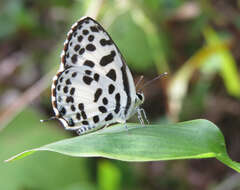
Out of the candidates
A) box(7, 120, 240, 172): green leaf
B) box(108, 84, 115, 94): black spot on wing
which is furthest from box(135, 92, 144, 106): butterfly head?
box(7, 120, 240, 172): green leaf

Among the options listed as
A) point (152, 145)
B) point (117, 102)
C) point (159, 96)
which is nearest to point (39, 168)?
point (117, 102)

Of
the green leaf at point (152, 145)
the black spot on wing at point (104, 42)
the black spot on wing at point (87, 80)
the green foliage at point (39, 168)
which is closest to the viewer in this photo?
the green leaf at point (152, 145)

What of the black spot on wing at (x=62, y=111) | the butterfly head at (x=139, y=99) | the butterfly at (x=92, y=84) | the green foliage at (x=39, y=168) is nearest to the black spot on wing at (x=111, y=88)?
the butterfly at (x=92, y=84)

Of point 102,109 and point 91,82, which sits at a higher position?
point 91,82

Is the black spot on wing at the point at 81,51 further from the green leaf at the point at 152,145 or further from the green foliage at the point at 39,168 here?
the green foliage at the point at 39,168

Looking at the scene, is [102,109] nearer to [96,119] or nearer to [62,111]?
[96,119]

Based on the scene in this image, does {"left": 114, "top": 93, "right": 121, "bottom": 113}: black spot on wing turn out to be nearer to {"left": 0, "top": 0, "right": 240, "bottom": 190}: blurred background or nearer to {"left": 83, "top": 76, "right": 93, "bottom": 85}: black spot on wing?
{"left": 83, "top": 76, "right": 93, "bottom": 85}: black spot on wing
